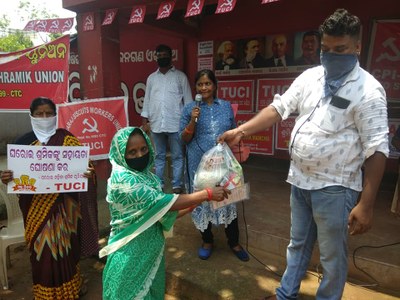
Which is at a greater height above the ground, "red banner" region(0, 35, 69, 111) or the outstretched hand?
"red banner" region(0, 35, 69, 111)

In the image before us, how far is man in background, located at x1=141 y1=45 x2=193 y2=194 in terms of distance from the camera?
4418 millimetres

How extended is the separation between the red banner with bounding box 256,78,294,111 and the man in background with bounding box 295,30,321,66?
15.1 inches

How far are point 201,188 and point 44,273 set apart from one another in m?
1.56

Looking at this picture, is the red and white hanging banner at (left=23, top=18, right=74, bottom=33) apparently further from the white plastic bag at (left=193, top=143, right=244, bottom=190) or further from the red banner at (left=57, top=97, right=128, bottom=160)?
the white plastic bag at (left=193, top=143, right=244, bottom=190)

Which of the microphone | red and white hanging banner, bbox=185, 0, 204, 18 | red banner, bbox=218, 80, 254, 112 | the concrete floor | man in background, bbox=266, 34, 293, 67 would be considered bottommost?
the concrete floor

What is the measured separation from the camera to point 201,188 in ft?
6.52

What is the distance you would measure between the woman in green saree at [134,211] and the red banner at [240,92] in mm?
3734

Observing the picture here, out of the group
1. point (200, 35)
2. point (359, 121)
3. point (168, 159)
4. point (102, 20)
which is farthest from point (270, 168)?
point (359, 121)

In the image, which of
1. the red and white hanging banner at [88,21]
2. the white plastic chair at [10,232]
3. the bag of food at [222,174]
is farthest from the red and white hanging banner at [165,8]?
the white plastic chair at [10,232]

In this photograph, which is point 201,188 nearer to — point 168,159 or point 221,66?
point 168,159

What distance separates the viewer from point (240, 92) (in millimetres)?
5461

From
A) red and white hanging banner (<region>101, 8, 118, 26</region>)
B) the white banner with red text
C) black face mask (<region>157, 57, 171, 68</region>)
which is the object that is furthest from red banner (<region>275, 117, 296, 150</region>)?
the white banner with red text

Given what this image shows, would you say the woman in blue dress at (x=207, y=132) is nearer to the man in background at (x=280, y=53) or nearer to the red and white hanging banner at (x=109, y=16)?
the red and white hanging banner at (x=109, y=16)

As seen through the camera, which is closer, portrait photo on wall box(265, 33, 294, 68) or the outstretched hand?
the outstretched hand
